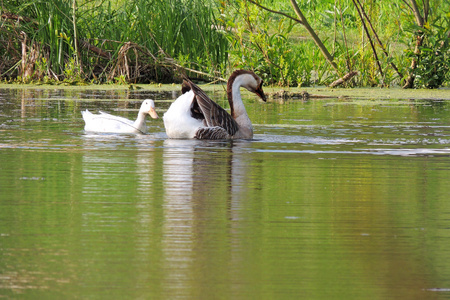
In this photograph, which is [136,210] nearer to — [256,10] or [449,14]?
[256,10]

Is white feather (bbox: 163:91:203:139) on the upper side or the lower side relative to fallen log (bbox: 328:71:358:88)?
lower

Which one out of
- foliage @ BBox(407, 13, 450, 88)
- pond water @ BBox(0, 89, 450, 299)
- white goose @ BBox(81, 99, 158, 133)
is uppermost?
foliage @ BBox(407, 13, 450, 88)

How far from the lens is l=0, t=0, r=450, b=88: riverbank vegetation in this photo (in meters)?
16.4

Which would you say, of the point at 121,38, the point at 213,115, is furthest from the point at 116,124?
the point at 121,38

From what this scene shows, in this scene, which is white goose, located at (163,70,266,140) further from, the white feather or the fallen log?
the fallen log

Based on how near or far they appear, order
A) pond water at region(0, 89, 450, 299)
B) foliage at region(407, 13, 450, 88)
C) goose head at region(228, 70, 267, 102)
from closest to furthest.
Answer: pond water at region(0, 89, 450, 299) < goose head at region(228, 70, 267, 102) < foliage at region(407, 13, 450, 88)

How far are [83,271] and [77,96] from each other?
36.9 feet

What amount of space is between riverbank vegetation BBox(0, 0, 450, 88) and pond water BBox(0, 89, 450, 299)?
282 inches

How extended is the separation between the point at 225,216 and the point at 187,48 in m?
13.4

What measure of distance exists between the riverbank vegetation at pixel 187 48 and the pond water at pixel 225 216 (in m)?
7.15

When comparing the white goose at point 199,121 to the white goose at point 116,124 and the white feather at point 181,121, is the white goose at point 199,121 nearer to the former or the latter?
the white feather at point 181,121

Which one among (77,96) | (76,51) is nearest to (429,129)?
(77,96)

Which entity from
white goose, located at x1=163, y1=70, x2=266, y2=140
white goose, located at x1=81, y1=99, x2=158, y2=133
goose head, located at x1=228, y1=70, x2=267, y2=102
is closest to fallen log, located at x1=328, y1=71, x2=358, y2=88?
goose head, located at x1=228, y1=70, x2=267, y2=102

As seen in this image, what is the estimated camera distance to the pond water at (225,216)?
11.8 ft
